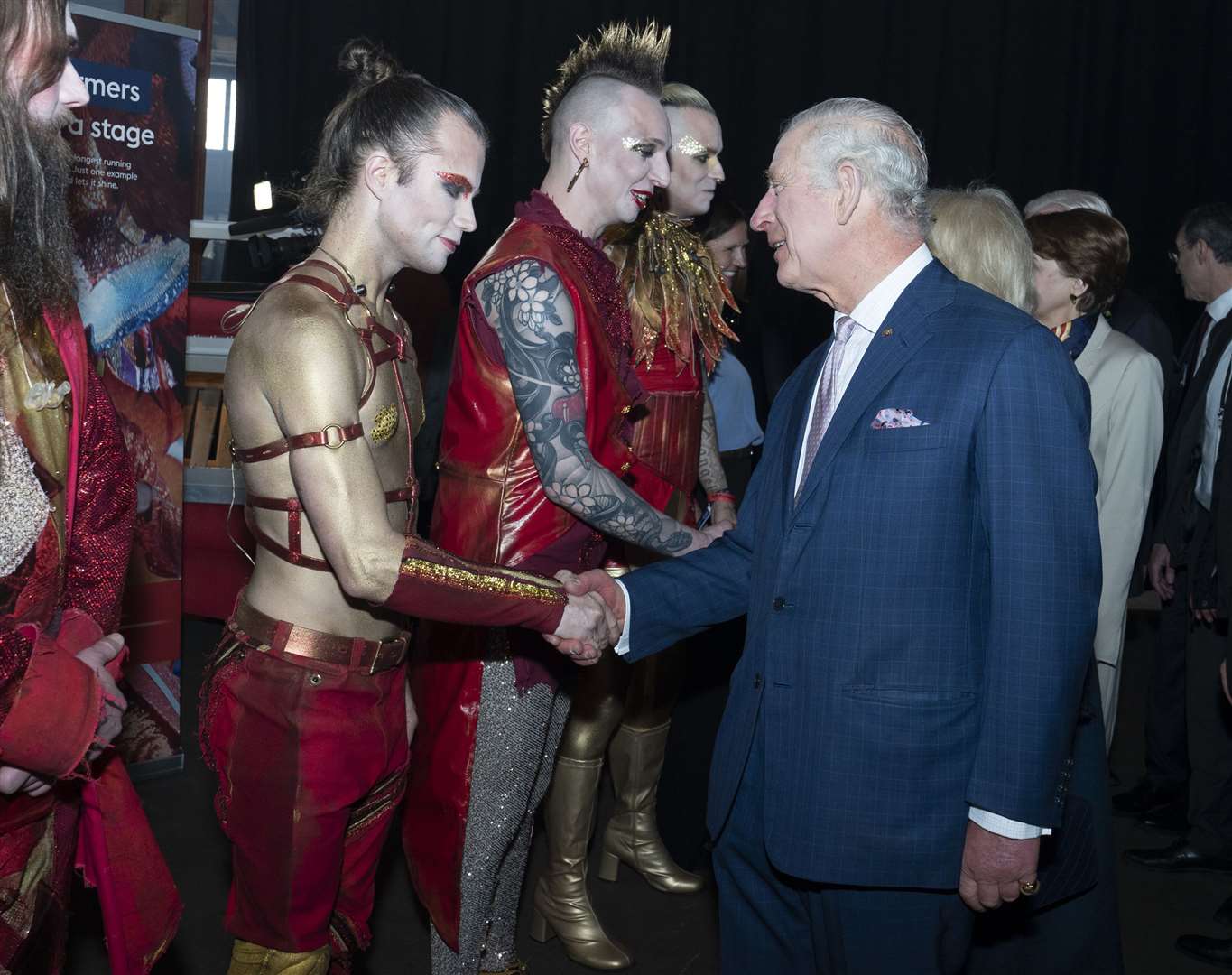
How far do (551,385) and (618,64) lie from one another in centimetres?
85

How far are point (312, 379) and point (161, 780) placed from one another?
102 inches

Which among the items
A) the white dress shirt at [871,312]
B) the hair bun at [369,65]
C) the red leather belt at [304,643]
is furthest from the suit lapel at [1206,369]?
the red leather belt at [304,643]

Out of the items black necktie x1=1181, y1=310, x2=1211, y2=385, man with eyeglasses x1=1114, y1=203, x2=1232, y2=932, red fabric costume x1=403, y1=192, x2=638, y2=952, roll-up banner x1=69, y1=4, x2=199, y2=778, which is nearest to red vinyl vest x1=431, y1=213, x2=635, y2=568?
red fabric costume x1=403, y1=192, x2=638, y2=952

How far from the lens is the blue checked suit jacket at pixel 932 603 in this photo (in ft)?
5.27

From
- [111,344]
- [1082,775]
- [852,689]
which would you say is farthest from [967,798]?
[111,344]

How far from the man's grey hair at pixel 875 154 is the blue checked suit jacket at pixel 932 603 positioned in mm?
134

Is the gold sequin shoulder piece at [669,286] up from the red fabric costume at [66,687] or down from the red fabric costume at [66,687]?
up

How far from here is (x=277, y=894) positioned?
1.97 metres

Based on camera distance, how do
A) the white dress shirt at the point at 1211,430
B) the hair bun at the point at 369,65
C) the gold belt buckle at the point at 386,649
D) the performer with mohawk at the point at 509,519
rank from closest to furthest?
the gold belt buckle at the point at 386,649 < the hair bun at the point at 369,65 < the performer with mohawk at the point at 509,519 < the white dress shirt at the point at 1211,430

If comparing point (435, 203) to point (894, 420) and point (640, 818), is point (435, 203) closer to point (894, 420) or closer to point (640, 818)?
point (894, 420)

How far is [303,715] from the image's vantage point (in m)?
1.96

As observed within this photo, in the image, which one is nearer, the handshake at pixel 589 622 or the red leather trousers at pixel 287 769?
the red leather trousers at pixel 287 769

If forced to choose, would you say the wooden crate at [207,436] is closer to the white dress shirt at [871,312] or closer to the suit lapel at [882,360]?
the white dress shirt at [871,312]

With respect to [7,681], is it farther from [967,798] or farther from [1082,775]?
[1082,775]
